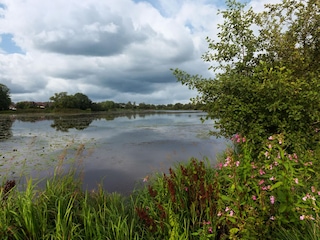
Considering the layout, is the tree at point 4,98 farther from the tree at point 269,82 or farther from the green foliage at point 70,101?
the tree at point 269,82

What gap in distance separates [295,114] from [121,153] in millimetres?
11419

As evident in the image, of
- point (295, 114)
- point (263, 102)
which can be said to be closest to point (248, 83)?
point (263, 102)

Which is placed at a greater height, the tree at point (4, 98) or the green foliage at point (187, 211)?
the tree at point (4, 98)

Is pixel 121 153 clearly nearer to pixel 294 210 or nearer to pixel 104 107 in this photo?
pixel 294 210

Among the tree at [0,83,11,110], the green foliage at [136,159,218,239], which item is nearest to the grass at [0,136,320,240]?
the green foliage at [136,159,218,239]

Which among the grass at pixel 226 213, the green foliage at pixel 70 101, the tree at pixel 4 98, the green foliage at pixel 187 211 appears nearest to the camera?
the grass at pixel 226 213

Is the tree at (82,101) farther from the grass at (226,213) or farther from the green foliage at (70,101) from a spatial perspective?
the grass at (226,213)

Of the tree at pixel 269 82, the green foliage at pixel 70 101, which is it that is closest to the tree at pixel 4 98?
the green foliage at pixel 70 101

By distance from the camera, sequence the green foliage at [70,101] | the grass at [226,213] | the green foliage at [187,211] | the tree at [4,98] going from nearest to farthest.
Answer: the grass at [226,213] < the green foliage at [187,211] < the tree at [4,98] < the green foliage at [70,101]

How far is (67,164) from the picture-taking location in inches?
458

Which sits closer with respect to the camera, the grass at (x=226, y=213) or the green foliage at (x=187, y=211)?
the grass at (x=226, y=213)

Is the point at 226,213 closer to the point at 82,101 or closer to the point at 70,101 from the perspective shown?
the point at 70,101


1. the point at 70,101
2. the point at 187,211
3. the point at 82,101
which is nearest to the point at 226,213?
the point at 187,211

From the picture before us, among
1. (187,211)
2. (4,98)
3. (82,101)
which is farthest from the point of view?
(82,101)
